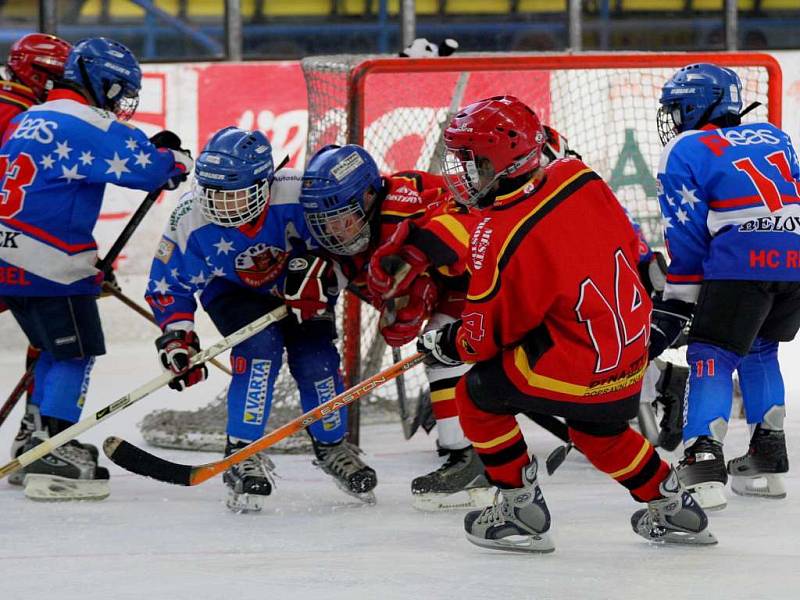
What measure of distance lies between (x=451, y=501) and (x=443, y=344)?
0.63 meters

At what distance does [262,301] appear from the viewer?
11.2 ft

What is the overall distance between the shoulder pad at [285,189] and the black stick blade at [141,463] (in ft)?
2.22

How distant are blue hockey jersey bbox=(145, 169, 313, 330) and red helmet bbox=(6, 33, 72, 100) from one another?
3.11ft

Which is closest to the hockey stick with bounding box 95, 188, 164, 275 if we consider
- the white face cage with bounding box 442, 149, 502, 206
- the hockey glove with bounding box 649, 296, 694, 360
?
the white face cage with bounding box 442, 149, 502, 206

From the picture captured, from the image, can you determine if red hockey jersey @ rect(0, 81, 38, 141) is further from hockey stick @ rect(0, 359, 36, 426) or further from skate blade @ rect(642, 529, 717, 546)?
skate blade @ rect(642, 529, 717, 546)

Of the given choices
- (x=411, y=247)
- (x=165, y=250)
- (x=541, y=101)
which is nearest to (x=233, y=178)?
(x=165, y=250)

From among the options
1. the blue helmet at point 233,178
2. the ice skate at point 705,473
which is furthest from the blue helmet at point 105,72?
the ice skate at point 705,473

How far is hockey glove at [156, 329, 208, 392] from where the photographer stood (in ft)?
10.9

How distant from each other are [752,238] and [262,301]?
3.98ft

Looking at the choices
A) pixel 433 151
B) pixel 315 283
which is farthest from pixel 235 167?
pixel 433 151

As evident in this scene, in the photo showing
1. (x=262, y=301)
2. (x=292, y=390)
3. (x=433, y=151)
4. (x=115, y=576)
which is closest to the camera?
(x=115, y=576)

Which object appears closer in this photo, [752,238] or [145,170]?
[752,238]

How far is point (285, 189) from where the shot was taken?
11.0 feet

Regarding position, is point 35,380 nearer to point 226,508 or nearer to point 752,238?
point 226,508
